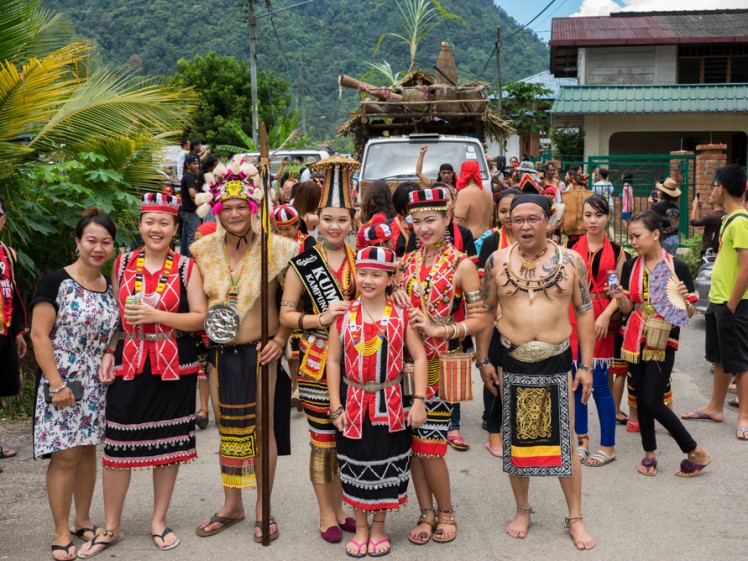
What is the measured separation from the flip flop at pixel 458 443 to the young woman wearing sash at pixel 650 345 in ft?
4.20

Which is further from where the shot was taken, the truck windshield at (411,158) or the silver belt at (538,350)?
the truck windshield at (411,158)

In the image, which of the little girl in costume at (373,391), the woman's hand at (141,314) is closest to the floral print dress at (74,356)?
the woman's hand at (141,314)

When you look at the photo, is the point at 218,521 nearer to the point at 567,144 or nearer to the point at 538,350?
the point at 538,350

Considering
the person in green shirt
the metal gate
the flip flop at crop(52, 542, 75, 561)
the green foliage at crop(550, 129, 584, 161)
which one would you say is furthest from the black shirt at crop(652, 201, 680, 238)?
the green foliage at crop(550, 129, 584, 161)

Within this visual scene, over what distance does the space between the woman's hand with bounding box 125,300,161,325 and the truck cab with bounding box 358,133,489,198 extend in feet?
24.9

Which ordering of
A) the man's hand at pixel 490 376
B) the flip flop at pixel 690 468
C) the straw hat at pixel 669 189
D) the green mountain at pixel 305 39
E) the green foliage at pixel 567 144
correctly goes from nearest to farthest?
the man's hand at pixel 490 376, the flip flop at pixel 690 468, the straw hat at pixel 669 189, the green foliage at pixel 567 144, the green mountain at pixel 305 39

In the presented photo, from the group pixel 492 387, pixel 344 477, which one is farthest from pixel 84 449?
pixel 492 387

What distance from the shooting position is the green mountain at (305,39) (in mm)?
57250

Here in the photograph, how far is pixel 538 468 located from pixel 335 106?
208 feet

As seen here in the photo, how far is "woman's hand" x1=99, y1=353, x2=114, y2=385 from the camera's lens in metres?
4.53

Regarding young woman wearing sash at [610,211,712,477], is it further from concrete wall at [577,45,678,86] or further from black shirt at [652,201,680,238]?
concrete wall at [577,45,678,86]

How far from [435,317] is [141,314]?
1.64 metres

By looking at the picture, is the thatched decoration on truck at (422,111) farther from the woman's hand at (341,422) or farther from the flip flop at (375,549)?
the flip flop at (375,549)

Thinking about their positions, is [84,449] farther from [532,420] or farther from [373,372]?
[532,420]
